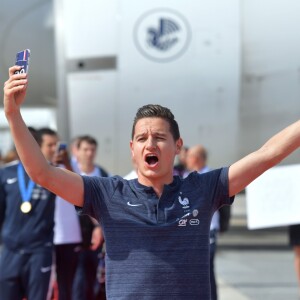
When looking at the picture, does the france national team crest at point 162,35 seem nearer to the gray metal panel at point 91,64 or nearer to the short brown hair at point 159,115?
the gray metal panel at point 91,64

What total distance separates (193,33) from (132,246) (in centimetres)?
707

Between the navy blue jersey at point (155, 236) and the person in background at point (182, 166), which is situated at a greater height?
the person in background at point (182, 166)

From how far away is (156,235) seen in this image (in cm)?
260

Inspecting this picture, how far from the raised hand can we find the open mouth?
0.48 meters

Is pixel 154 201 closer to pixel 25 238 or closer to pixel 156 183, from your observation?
pixel 156 183

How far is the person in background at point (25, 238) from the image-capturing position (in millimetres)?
4742

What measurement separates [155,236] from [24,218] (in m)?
2.38

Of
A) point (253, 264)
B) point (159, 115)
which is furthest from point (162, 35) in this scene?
point (159, 115)

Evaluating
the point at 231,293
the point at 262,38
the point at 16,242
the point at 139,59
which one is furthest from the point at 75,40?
the point at 16,242

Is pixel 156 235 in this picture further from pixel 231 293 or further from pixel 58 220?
pixel 231 293

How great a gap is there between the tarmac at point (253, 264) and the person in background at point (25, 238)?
289 cm

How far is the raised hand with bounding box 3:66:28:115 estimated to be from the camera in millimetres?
2424

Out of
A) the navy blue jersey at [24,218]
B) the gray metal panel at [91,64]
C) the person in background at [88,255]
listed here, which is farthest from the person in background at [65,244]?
the gray metal panel at [91,64]

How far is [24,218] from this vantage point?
4840mm
